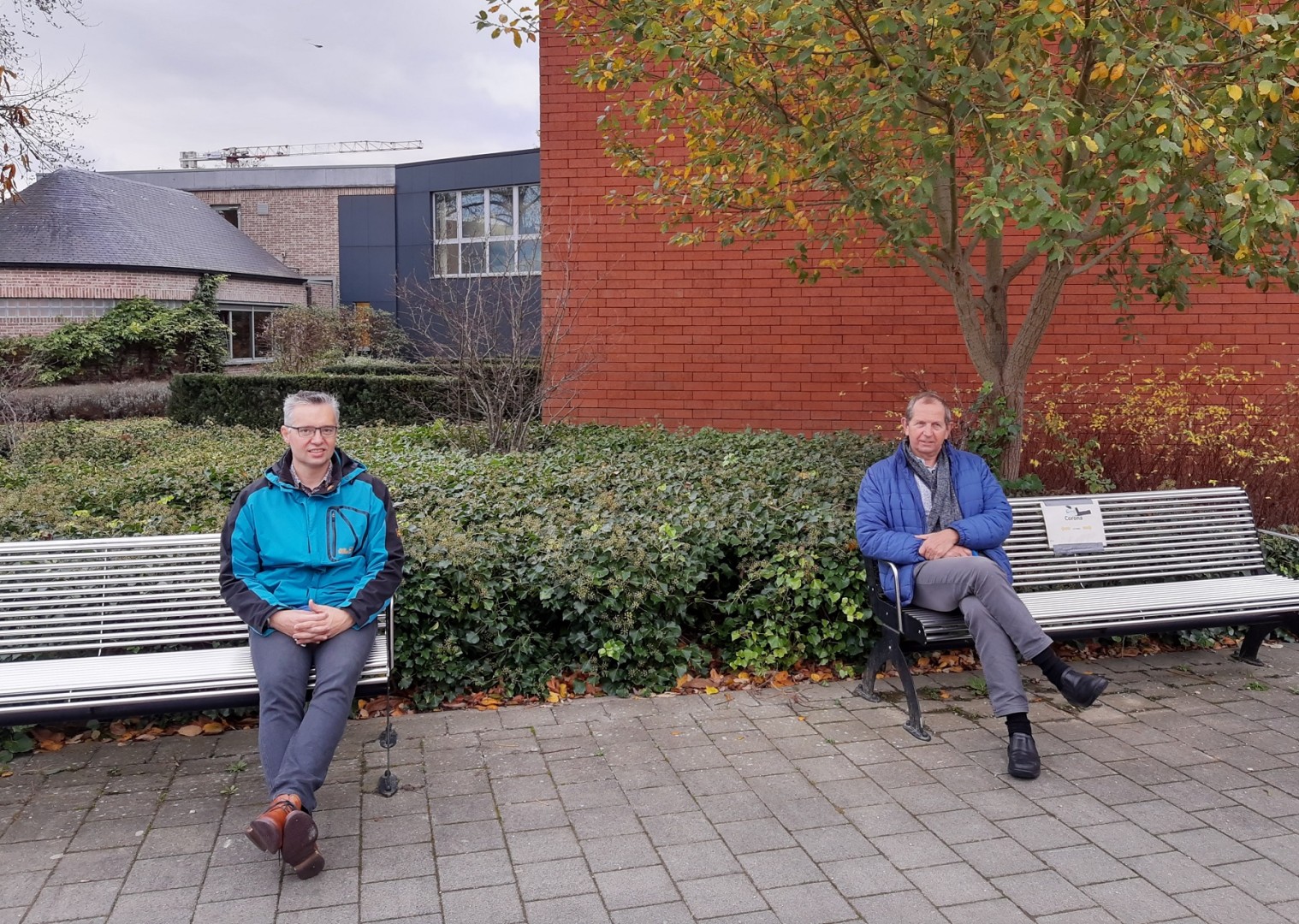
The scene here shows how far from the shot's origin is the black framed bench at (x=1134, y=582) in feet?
14.5

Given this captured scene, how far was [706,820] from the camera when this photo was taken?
3.51 metres

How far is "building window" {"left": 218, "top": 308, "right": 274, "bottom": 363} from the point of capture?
29.4m

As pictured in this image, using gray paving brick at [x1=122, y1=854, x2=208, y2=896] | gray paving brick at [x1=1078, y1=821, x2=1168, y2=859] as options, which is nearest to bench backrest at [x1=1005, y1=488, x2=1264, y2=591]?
gray paving brick at [x1=1078, y1=821, x2=1168, y2=859]

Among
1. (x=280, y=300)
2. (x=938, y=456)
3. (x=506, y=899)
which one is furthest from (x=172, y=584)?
(x=280, y=300)

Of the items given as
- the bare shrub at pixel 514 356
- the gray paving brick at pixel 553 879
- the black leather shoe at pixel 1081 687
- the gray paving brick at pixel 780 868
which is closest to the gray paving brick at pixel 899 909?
the gray paving brick at pixel 780 868

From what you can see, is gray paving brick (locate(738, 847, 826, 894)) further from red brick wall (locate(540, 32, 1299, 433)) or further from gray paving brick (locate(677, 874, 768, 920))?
red brick wall (locate(540, 32, 1299, 433))

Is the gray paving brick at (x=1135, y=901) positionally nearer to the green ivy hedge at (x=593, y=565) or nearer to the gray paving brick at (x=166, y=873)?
the green ivy hedge at (x=593, y=565)

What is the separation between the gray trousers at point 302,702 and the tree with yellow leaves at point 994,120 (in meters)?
3.25

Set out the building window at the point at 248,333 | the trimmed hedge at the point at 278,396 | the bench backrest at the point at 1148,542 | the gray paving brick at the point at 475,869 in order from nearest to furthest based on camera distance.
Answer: the gray paving brick at the point at 475,869, the bench backrest at the point at 1148,542, the trimmed hedge at the point at 278,396, the building window at the point at 248,333

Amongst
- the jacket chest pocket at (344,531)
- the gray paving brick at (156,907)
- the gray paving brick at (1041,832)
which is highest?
the jacket chest pocket at (344,531)

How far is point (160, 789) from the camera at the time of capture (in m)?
3.74

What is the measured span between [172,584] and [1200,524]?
5.10 metres

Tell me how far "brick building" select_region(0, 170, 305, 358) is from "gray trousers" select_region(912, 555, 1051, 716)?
23.3 metres

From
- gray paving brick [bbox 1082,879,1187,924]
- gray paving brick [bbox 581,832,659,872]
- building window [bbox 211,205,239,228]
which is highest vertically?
building window [bbox 211,205,239,228]
